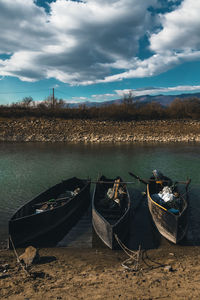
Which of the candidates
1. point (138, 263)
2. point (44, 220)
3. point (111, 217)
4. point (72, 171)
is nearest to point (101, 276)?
point (138, 263)

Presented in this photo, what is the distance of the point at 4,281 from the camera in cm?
679

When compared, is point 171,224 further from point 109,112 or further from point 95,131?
point 109,112

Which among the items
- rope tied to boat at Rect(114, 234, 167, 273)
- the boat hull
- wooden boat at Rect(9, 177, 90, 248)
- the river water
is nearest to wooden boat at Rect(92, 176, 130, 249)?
rope tied to boat at Rect(114, 234, 167, 273)

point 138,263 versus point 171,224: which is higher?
point 171,224

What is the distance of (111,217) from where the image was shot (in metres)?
11.4

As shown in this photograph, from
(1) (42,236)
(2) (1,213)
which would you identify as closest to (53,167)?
(2) (1,213)

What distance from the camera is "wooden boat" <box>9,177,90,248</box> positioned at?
9664 mm

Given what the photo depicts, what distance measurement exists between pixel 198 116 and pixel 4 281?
67747 mm

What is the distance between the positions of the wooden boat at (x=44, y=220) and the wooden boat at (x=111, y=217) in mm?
1559

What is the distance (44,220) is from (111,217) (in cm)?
375

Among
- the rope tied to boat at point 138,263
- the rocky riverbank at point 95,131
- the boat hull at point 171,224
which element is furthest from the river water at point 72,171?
the rocky riverbank at point 95,131

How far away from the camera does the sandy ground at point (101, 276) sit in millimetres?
6199

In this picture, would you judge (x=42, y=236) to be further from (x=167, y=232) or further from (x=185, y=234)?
(x=185, y=234)

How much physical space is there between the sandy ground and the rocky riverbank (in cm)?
4181
